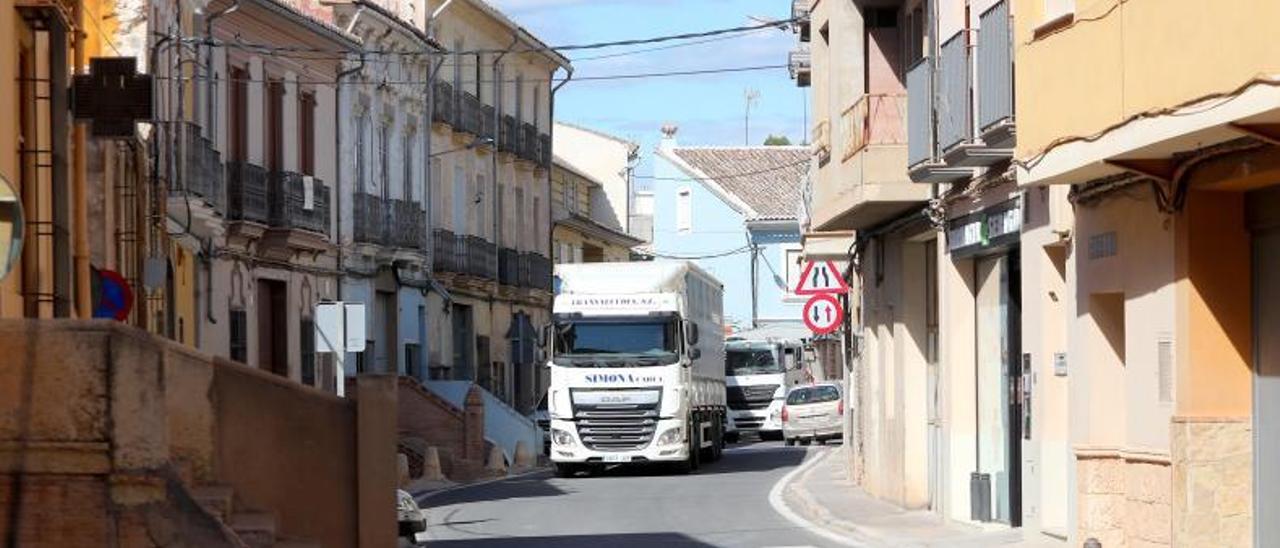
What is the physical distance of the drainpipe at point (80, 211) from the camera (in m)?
22.4

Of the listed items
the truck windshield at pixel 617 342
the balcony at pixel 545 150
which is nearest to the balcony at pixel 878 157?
the truck windshield at pixel 617 342

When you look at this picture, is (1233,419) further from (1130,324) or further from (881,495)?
(881,495)

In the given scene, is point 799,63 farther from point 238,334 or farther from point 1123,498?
Result: point 1123,498

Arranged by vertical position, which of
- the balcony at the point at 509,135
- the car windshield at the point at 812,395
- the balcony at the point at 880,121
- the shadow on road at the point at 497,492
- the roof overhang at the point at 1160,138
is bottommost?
the shadow on road at the point at 497,492

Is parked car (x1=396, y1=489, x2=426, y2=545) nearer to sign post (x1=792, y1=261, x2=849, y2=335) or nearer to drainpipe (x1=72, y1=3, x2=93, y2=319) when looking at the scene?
drainpipe (x1=72, y1=3, x2=93, y2=319)

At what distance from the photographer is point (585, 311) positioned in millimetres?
38438

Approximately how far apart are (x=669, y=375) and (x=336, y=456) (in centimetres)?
2336

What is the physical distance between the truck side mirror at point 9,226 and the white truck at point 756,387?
49647 mm

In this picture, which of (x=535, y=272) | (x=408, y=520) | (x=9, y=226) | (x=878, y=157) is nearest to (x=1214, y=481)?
(x=408, y=520)

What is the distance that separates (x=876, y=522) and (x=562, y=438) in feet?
45.2

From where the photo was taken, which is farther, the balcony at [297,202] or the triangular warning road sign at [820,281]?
the balcony at [297,202]

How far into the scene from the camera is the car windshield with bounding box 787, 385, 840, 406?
54.6 metres

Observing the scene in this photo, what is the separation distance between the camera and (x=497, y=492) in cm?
3484

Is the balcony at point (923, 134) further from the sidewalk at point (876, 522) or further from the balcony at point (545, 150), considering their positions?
Result: the balcony at point (545, 150)
